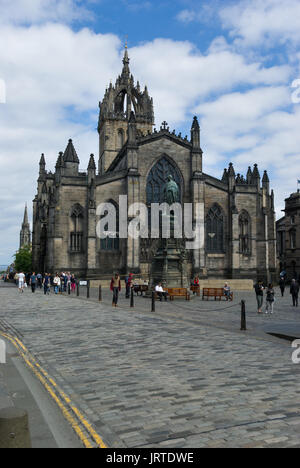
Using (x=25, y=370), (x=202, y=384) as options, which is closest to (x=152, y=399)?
(x=202, y=384)

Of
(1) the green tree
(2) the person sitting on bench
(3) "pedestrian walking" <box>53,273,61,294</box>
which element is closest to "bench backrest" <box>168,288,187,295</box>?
(2) the person sitting on bench

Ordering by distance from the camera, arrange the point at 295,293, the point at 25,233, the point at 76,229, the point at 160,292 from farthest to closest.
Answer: the point at 25,233 < the point at 76,229 < the point at 160,292 < the point at 295,293

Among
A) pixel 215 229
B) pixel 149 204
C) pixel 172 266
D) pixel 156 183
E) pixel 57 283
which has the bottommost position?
pixel 57 283

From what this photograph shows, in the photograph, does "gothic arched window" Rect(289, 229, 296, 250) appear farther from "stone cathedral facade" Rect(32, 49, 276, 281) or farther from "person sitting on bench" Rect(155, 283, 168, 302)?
"person sitting on bench" Rect(155, 283, 168, 302)

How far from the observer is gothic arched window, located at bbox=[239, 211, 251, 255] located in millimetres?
44094

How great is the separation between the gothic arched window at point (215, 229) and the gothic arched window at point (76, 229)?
12.7 m

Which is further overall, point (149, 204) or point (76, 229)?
point (149, 204)

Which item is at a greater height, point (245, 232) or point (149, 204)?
point (149, 204)

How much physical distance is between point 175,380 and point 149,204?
35.9m

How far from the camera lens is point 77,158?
44.6 metres

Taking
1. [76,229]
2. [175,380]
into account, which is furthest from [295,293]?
[76,229]

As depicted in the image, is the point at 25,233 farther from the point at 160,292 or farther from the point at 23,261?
the point at 160,292

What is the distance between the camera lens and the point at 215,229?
43406 mm

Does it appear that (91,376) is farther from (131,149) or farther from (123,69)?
(123,69)
